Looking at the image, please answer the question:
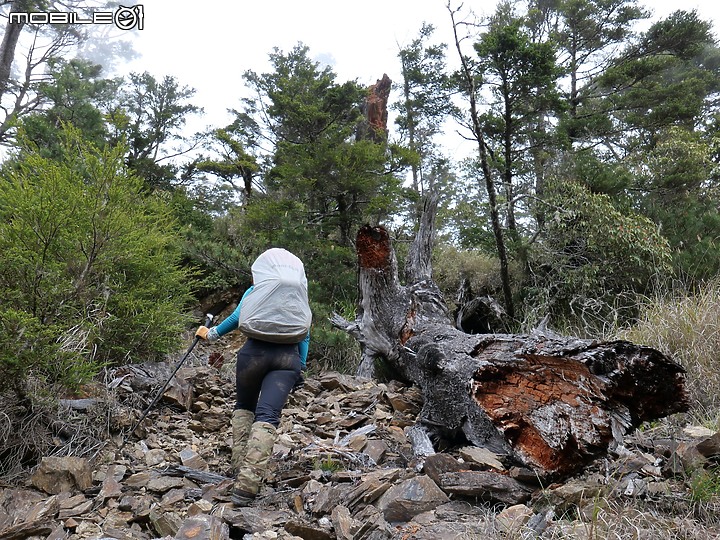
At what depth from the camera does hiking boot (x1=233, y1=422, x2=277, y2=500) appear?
290 centimetres

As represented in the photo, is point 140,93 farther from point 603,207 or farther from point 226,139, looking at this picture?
point 603,207

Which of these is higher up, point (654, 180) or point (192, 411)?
point (654, 180)

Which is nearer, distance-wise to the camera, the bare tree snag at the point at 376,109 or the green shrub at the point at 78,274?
the green shrub at the point at 78,274

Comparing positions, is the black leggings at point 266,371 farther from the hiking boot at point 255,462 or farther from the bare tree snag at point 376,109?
the bare tree snag at point 376,109

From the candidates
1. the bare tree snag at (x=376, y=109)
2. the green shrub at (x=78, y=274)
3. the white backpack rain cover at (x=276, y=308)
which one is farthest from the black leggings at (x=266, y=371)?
the bare tree snag at (x=376, y=109)

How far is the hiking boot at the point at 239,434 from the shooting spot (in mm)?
3451

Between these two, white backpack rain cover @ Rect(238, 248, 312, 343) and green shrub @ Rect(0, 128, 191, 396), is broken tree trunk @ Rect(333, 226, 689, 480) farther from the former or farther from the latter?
green shrub @ Rect(0, 128, 191, 396)

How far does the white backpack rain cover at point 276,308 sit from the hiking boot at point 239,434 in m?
0.66

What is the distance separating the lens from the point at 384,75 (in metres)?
14.8

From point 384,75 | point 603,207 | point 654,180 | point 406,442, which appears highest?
point 384,75

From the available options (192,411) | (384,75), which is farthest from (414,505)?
(384,75)

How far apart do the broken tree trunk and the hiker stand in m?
1.28

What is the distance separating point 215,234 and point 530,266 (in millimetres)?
7172

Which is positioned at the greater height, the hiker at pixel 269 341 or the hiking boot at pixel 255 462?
the hiker at pixel 269 341
